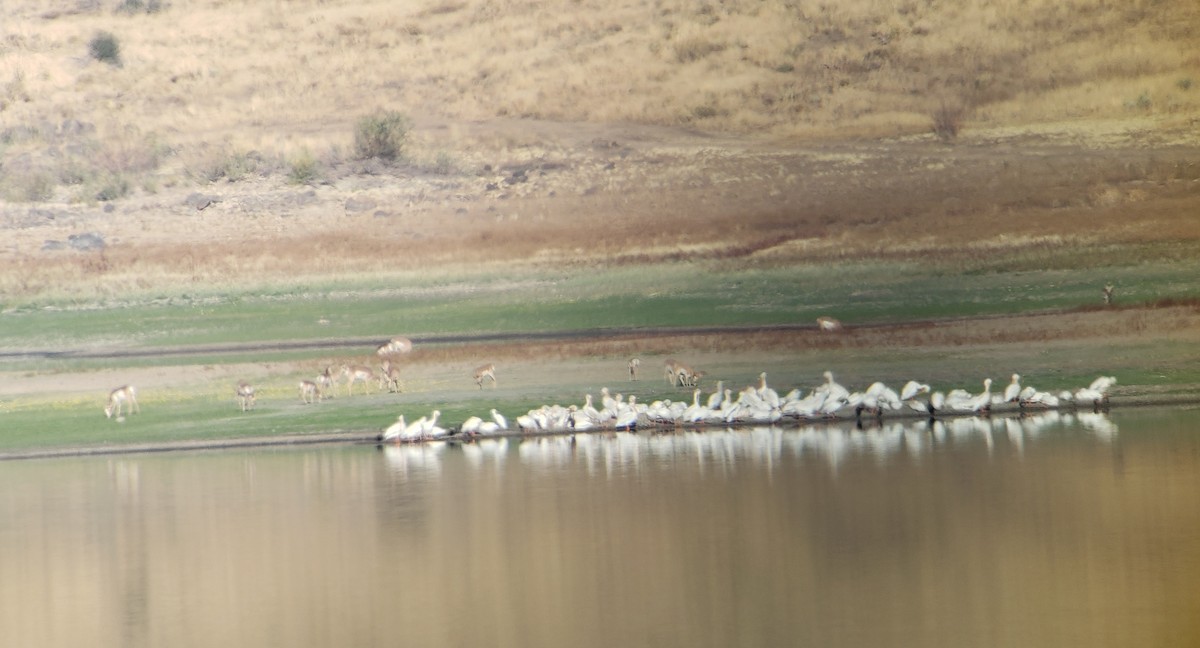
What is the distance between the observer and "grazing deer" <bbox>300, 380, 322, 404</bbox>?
2905 cm

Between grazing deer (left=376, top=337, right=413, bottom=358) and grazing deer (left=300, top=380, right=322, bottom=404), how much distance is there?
2185 mm

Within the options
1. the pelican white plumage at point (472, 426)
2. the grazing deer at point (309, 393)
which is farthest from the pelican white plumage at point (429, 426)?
the grazing deer at point (309, 393)

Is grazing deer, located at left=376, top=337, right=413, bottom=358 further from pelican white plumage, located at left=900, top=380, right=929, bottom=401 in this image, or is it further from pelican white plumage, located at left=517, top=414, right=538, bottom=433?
pelican white plumage, located at left=900, top=380, right=929, bottom=401

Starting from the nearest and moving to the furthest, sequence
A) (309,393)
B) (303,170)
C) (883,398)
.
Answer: (883,398) < (309,393) < (303,170)

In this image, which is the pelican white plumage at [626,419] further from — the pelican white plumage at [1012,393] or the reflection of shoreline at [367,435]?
the pelican white plumage at [1012,393]

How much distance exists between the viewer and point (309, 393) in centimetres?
2914

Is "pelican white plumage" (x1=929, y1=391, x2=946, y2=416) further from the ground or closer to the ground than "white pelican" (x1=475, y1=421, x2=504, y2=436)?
closer to the ground

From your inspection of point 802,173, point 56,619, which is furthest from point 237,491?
point 802,173

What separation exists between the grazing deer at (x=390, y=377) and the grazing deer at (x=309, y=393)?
1.10 meters

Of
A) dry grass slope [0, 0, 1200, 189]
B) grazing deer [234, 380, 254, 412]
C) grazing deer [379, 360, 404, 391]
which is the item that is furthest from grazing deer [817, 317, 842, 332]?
dry grass slope [0, 0, 1200, 189]

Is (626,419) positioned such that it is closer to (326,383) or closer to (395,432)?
(395,432)

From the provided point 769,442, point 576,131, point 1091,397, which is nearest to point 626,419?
point 769,442

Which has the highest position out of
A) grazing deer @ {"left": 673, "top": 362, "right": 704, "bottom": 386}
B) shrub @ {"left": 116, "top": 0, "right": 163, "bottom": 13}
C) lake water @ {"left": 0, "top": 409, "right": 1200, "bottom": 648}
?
shrub @ {"left": 116, "top": 0, "right": 163, "bottom": 13}

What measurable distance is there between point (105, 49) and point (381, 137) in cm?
954
